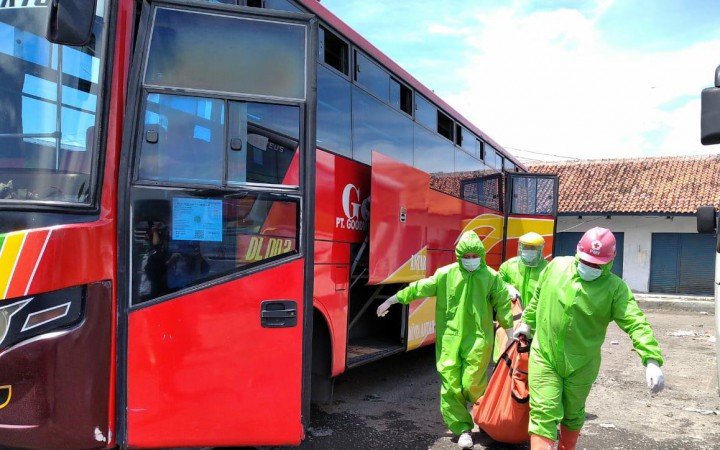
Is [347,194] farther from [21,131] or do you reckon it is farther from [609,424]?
[609,424]

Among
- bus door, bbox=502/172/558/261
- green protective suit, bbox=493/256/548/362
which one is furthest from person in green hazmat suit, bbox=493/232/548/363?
bus door, bbox=502/172/558/261

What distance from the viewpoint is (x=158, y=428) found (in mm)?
2930

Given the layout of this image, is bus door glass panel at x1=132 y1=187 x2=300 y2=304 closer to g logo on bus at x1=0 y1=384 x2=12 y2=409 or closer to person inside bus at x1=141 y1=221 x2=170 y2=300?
person inside bus at x1=141 y1=221 x2=170 y2=300

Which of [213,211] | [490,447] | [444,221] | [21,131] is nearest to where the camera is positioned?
[21,131]

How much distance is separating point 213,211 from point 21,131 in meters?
0.97

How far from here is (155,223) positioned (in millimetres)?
Result: 2969

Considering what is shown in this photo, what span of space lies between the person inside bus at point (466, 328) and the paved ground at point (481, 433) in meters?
0.37

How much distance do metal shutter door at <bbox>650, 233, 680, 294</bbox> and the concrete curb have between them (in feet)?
3.67

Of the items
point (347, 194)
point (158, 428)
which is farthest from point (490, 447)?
point (158, 428)

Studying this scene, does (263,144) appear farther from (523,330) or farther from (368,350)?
(368,350)

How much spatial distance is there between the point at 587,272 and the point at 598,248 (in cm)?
18

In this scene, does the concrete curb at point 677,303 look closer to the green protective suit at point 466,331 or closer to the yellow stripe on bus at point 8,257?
the green protective suit at point 466,331

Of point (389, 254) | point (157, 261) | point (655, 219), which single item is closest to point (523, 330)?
point (389, 254)

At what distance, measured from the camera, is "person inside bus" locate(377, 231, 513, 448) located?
454 cm
